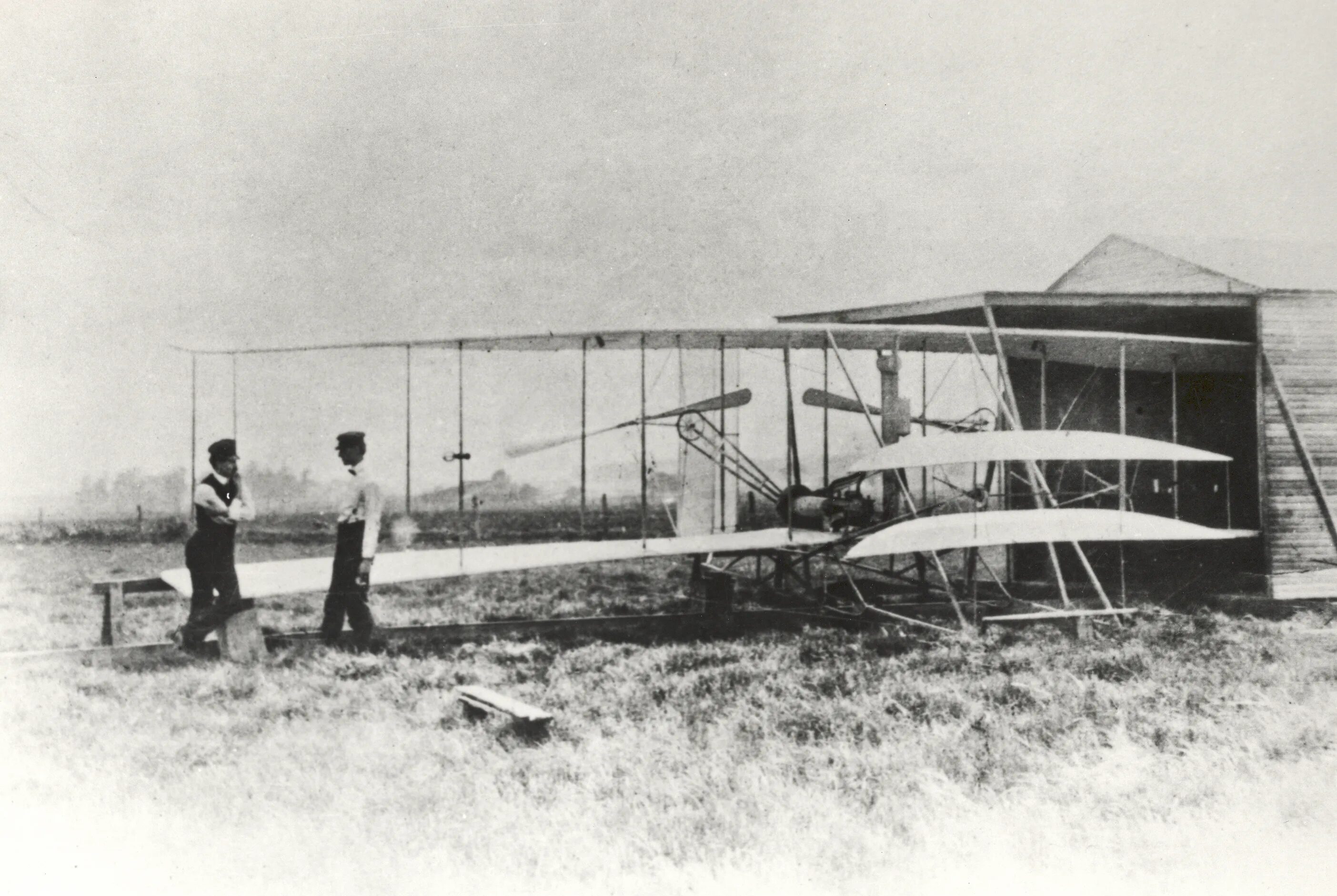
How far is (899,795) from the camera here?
14.5ft

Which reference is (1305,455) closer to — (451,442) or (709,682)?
(709,682)

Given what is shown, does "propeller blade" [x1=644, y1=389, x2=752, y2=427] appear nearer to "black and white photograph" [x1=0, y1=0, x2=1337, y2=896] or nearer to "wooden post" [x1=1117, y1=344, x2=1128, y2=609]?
"black and white photograph" [x1=0, y1=0, x2=1337, y2=896]

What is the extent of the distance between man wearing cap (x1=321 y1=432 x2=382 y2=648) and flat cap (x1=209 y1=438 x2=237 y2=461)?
2.19 ft

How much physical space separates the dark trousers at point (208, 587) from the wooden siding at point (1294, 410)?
916 cm

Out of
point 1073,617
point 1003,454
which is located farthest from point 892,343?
point 1073,617

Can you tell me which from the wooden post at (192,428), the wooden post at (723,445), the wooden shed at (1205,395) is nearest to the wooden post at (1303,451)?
the wooden shed at (1205,395)

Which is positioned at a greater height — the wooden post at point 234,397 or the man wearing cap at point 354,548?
the wooden post at point 234,397

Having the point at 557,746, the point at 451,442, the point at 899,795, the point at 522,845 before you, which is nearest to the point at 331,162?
the point at 451,442

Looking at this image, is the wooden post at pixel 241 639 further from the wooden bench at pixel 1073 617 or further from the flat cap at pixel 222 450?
the wooden bench at pixel 1073 617

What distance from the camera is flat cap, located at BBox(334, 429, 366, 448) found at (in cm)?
645

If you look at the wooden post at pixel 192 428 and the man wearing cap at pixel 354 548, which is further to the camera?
the man wearing cap at pixel 354 548

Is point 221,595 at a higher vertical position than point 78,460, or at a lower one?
lower

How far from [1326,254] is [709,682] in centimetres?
779

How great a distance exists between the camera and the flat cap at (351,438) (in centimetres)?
645
